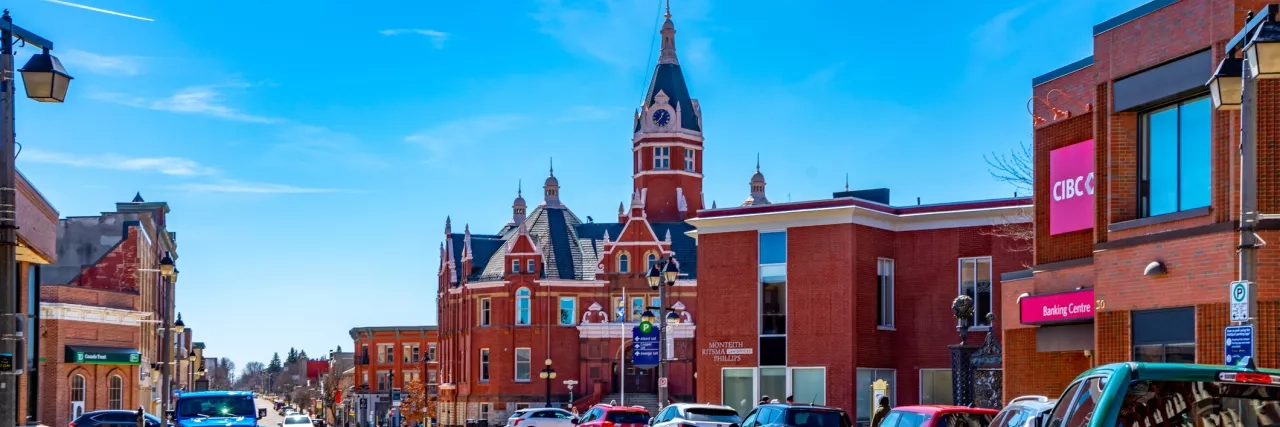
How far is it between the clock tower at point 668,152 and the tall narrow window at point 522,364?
13.3m

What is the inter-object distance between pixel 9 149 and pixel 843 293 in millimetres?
31905

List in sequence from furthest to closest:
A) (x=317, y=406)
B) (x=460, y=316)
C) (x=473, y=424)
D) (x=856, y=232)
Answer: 1. (x=317, y=406)
2. (x=460, y=316)
3. (x=473, y=424)
4. (x=856, y=232)

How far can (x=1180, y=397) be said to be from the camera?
9062 millimetres

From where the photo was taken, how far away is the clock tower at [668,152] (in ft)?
307

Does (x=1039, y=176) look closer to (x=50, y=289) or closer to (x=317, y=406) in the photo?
(x=50, y=289)

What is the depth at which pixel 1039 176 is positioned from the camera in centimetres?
2720

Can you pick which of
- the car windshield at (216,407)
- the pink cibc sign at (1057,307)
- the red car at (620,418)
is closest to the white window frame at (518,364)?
the red car at (620,418)

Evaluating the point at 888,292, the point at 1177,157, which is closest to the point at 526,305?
the point at 888,292

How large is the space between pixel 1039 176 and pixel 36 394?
75.8ft

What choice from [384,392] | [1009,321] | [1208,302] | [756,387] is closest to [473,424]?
[384,392]

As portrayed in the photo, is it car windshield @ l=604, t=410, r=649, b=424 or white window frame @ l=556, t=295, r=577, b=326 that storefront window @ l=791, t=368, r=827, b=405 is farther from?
white window frame @ l=556, t=295, r=577, b=326

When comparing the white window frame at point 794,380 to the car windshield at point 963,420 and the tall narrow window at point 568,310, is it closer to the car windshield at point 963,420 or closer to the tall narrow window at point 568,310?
the car windshield at point 963,420

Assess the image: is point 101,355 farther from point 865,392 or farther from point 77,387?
point 865,392

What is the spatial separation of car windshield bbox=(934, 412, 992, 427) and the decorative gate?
44.5 ft
